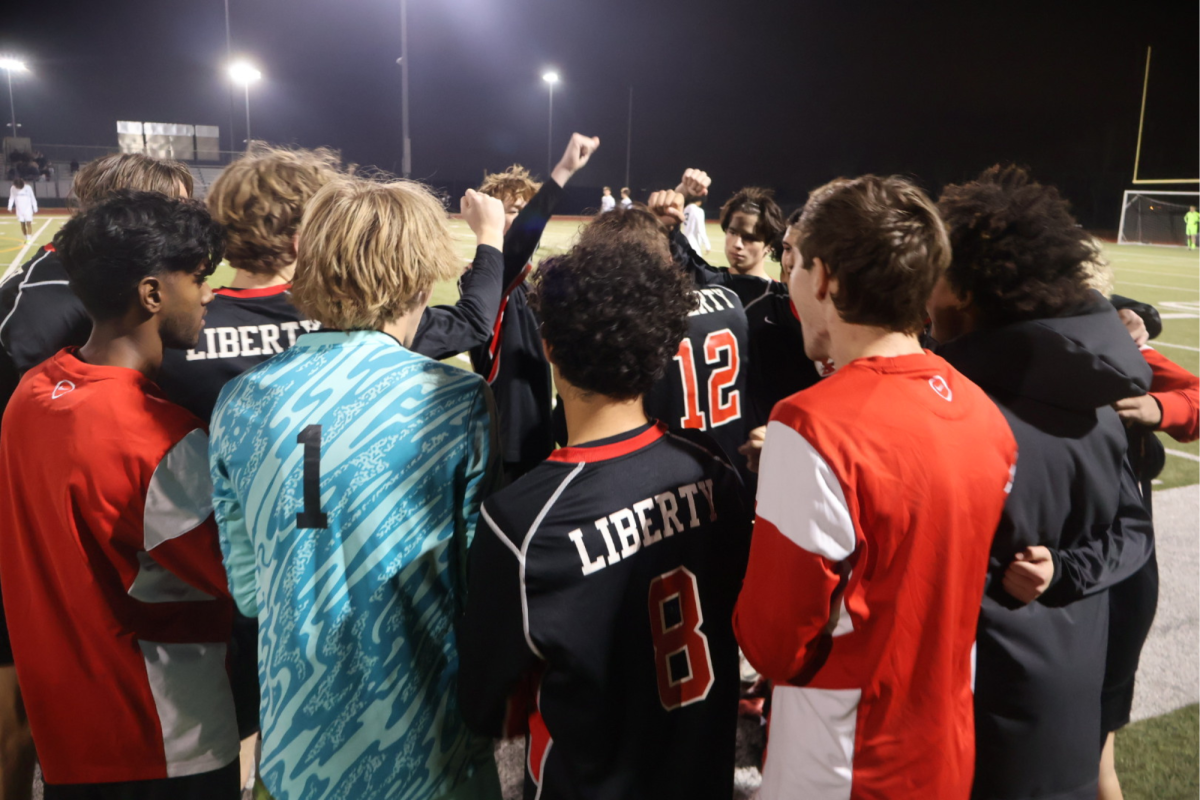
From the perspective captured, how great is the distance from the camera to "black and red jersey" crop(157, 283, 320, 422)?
87.9 inches

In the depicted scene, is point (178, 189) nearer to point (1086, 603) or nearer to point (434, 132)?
point (1086, 603)

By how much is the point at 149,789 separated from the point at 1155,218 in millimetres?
38690

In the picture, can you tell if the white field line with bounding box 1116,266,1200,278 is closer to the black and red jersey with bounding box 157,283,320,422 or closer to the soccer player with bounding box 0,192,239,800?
the black and red jersey with bounding box 157,283,320,422

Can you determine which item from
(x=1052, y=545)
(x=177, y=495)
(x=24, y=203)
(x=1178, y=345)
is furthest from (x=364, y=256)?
(x=24, y=203)

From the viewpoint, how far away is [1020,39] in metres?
42.2

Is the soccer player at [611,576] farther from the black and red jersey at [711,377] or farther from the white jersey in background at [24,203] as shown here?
the white jersey in background at [24,203]

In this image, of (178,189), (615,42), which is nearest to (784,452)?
Answer: (178,189)

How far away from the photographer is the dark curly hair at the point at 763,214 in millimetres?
4242

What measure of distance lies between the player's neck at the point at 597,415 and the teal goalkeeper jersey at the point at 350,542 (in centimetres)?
20

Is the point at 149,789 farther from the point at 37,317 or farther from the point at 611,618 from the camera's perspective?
the point at 37,317

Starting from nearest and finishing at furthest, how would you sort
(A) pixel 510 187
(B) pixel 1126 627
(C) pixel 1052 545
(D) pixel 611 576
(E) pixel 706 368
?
(D) pixel 611 576 < (C) pixel 1052 545 < (B) pixel 1126 627 < (E) pixel 706 368 < (A) pixel 510 187

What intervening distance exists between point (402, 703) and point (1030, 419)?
148cm

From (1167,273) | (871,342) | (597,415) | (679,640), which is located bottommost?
(1167,273)

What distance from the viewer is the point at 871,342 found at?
4.95 ft
